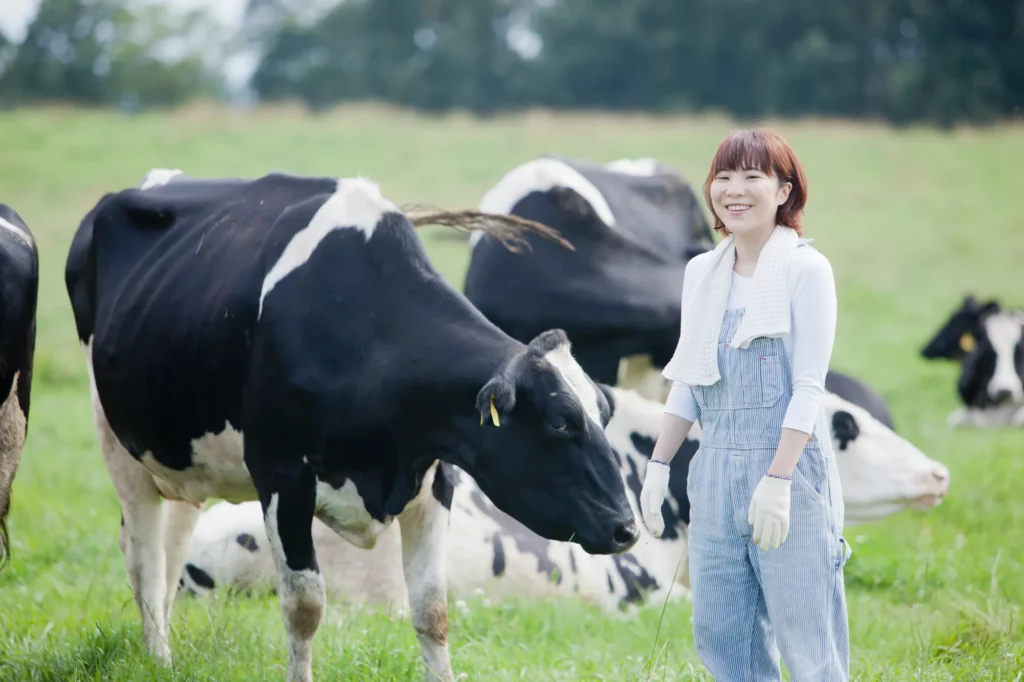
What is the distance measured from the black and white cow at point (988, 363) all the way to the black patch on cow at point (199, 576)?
297 inches

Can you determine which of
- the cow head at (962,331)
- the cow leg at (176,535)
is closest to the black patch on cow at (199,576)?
the cow leg at (176,535)

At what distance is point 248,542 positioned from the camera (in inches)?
249

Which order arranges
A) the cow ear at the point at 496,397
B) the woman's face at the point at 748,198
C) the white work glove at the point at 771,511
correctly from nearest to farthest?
the white work glove at the point at 771,511 < the woman's face at the point at 748,198 < the cow ear at the point at 496,397

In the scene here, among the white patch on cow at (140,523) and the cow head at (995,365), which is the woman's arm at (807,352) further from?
the cow head at (995,365)

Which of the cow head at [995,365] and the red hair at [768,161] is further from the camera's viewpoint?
the cow head at [995,365]

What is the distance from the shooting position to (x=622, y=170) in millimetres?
10047

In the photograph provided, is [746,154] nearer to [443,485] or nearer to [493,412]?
[493,412]

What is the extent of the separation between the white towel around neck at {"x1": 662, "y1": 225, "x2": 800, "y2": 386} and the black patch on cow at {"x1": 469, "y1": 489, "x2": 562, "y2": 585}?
284 cm

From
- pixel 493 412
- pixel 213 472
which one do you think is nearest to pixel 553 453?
pixel 493 412

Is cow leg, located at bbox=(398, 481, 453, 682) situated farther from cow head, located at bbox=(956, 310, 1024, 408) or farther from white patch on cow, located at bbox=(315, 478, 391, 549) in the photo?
cow head, located at bbox=(956, 310, 1024, 408)

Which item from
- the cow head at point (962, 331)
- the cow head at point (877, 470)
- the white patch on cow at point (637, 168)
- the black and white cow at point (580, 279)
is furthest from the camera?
the cow head at point (962, 331)

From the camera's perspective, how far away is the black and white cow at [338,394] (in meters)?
3.93

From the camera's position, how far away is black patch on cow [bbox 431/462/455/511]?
14.7 ft

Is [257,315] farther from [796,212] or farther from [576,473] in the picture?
[796,212]
